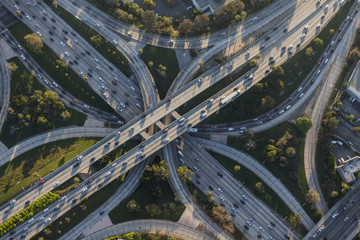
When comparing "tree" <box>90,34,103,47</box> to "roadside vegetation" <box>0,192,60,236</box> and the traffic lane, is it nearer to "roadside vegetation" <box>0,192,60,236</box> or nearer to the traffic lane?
the traffic lane

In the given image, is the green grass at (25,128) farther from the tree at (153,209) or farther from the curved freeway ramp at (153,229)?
the curved freeway ramp at (153,229)

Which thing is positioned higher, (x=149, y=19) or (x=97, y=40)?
(x=97, y=40)

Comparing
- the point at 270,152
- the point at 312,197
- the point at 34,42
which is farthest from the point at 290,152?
the point at 34,42

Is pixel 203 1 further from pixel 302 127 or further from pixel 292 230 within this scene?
pixel 292 230

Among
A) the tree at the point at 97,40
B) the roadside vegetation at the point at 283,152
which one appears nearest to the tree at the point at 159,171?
the roadside vegetation at the point at 283,152

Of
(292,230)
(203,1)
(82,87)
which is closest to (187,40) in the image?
(203,1)

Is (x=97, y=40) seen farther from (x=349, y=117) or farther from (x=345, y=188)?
(x=345, y=188)
